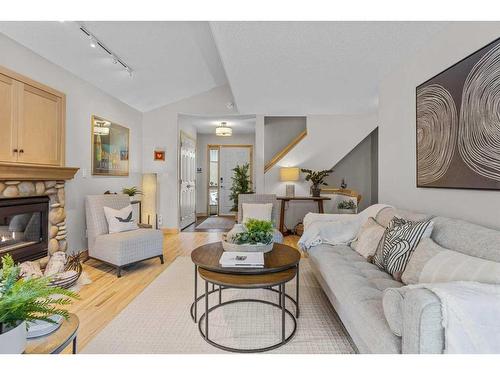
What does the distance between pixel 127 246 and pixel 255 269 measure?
1.90 m

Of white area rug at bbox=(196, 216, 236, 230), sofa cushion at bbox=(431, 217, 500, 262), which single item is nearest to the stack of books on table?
sofa cushion at bbox=(431, 217, 500, 262)

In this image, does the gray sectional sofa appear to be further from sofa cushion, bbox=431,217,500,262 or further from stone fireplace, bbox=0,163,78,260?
stone fireplace, bbox=0,163,78,260

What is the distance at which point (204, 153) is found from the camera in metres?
7.93

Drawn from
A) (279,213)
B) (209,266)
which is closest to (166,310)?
(209,266)

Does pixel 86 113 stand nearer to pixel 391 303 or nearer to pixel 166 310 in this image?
A: pixel 166 310

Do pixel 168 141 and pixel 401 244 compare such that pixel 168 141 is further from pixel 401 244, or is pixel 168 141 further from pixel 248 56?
pixel 401 244

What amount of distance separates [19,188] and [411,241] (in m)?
3.36

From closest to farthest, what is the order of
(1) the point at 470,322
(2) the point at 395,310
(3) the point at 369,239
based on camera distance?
(1) the point at 470,322, (2) the point at 395,310, (3) the point at 369,239

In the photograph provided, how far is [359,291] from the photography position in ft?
4.97

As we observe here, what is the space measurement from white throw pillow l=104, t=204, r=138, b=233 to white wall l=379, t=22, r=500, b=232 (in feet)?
10.3

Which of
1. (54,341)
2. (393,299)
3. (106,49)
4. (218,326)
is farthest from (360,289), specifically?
(106,49)

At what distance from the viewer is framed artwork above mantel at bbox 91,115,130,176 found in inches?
152

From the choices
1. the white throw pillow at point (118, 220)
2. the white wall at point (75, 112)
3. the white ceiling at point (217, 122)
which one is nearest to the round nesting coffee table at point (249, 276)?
the white throw pillow at point (118, 220)
